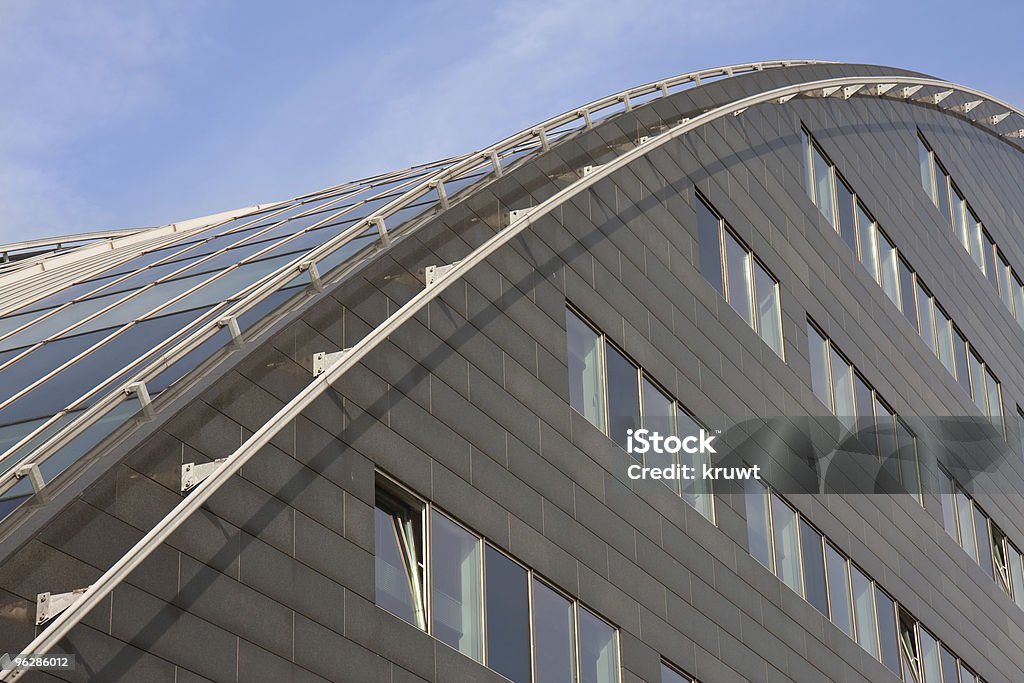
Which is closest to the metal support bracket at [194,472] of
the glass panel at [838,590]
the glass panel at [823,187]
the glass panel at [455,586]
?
the glass panel at [455,586]

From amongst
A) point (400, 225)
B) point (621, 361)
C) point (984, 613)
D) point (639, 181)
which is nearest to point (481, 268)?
point (400, 225)

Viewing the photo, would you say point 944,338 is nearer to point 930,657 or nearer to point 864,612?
point 930,657

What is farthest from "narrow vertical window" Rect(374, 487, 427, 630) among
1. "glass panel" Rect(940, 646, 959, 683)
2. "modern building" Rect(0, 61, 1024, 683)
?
"glass panel" Rect(940, 646, 959, 683)

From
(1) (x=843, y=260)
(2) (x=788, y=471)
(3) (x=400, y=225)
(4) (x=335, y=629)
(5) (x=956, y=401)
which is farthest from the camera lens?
(5) (x=956, y=401)

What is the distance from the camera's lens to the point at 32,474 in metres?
16.5

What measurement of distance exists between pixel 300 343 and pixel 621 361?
939cm

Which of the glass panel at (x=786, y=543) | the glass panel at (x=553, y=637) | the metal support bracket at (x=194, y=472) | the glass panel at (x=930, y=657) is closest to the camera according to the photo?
the metal support bracket at (x=194, y=472)

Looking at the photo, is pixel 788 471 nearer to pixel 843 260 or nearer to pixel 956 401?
pixel 843 260

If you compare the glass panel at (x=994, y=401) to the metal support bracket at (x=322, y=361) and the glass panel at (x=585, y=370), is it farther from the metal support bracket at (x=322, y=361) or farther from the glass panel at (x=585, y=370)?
the metal support bracket at (x=322, y=361)

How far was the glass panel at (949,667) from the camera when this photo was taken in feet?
129

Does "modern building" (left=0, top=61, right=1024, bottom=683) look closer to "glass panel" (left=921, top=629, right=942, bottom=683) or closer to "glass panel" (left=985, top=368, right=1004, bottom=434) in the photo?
"glass panel" (left=921, top=629, right=942, bottom=683)

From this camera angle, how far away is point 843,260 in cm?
4016

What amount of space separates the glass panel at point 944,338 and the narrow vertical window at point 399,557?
2930 cm

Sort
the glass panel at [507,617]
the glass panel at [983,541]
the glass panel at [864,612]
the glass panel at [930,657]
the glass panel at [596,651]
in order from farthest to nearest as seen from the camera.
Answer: the glass panel at [983,541] → the glass panel at [930,657] → the glass panel at [864,612] → the glass panel at [596,651] → the glass panel at [507,617]
